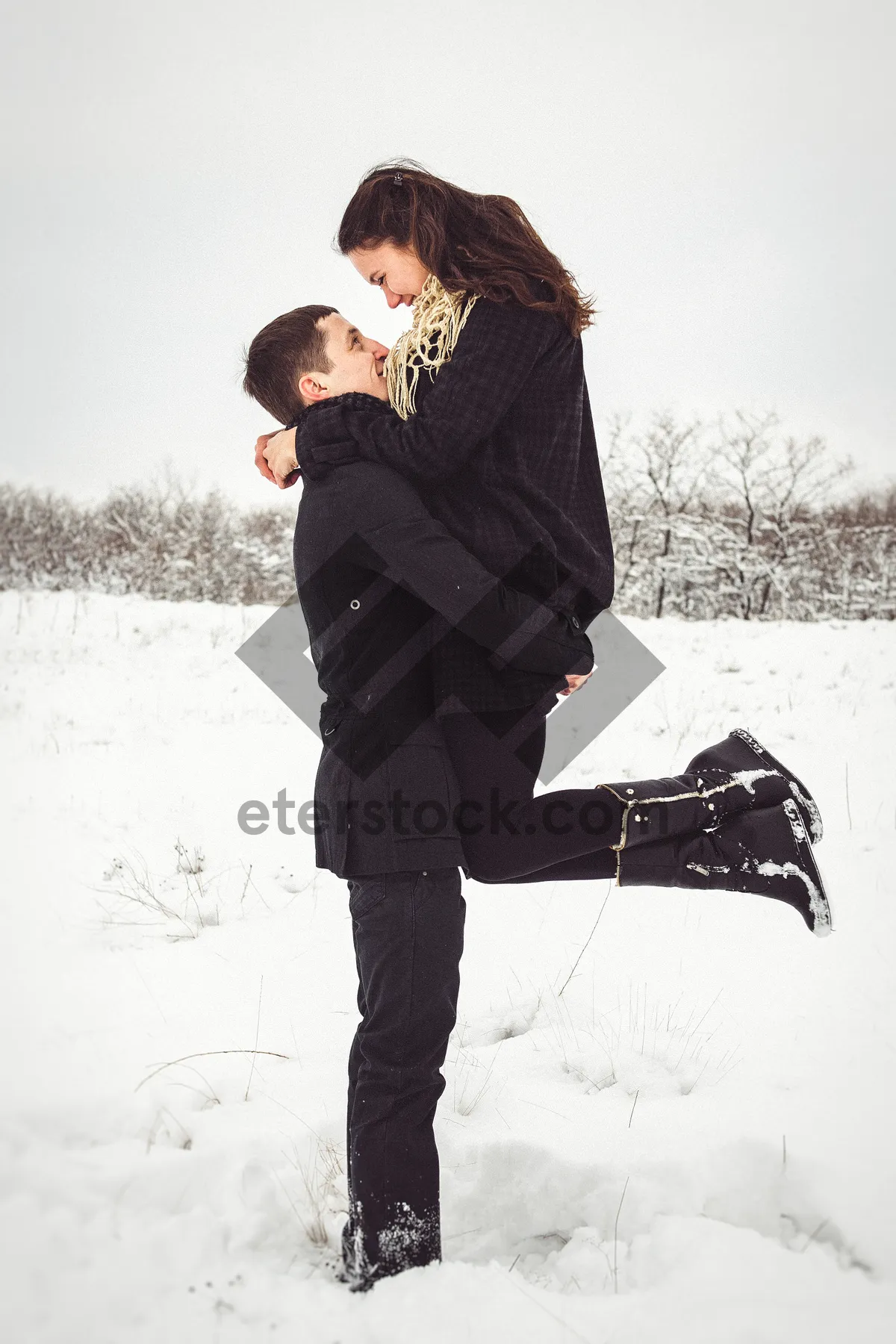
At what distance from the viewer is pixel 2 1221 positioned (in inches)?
66.6

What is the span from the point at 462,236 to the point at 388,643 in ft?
3.34

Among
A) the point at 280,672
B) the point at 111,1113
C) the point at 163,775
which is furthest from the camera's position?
the point at 280,672

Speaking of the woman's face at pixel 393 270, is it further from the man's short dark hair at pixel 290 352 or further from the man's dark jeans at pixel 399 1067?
the man's dark jeans at pixel 399 1067

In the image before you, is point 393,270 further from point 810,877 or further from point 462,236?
point 810,877

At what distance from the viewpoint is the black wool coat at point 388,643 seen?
1.69 m

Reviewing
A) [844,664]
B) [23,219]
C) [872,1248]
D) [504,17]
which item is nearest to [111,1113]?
[872,1248]

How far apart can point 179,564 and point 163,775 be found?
511 inches

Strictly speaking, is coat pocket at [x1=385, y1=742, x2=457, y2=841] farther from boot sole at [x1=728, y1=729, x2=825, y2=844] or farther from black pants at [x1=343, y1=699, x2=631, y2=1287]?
A: boot sole at [x1=728, y1=729, x2=825, y2=844]

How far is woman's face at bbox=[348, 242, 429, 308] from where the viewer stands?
1981 millimetres

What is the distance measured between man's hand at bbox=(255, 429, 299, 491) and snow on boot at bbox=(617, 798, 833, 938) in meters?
1.25

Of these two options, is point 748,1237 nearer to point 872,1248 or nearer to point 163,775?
point 872,1248

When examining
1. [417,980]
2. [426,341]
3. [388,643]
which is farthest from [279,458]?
[417,980]

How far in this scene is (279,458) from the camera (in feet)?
6.43

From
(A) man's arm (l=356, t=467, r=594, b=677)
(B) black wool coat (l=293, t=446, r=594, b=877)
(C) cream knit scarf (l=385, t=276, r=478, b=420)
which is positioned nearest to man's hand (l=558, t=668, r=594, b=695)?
(B) black wool coat (l=293, t=446, r=594, b=877)
